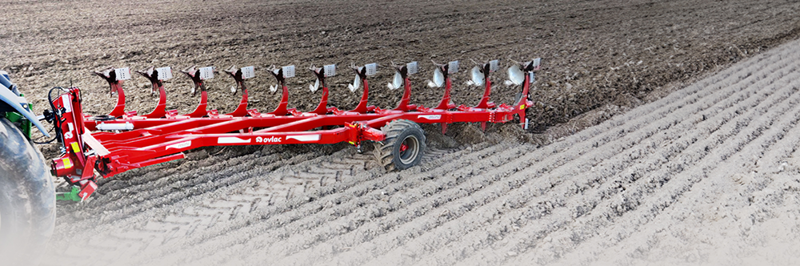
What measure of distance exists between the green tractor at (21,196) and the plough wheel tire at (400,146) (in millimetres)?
2573

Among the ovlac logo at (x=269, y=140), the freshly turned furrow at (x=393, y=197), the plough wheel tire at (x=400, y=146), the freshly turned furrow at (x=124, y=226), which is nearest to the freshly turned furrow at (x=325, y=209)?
the freshly turned furrow at (x=393, y=197)

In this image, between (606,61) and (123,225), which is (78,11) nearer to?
(123,225)

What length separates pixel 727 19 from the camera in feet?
42.2

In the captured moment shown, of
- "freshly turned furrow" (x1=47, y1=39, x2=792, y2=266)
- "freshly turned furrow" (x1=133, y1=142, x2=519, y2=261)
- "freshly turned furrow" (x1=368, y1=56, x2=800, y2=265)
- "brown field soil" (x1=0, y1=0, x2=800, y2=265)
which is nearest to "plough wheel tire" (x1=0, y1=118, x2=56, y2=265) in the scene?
"brown field soil" (x1=0, y1=0, x2=800, y2=265)

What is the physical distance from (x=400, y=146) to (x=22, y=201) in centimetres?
289

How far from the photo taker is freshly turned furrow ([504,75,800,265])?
378 cm

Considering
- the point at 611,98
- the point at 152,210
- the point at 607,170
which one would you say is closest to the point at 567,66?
the point at 611,98

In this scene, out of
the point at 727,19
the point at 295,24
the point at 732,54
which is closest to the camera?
the point at 732,54

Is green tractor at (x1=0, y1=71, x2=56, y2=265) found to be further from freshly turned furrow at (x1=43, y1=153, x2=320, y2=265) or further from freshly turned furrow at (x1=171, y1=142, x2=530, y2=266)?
freshly turned furrow at (x1=171, y1=142, x2=530, y2=266)

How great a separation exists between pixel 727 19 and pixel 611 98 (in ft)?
24.9

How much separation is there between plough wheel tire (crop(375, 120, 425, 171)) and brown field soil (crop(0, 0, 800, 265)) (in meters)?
0.11

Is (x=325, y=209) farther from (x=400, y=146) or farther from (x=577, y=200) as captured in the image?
(x=577, y=200)

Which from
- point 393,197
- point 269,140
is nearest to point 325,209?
point 393,197

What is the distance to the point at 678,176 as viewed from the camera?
15.7ft
